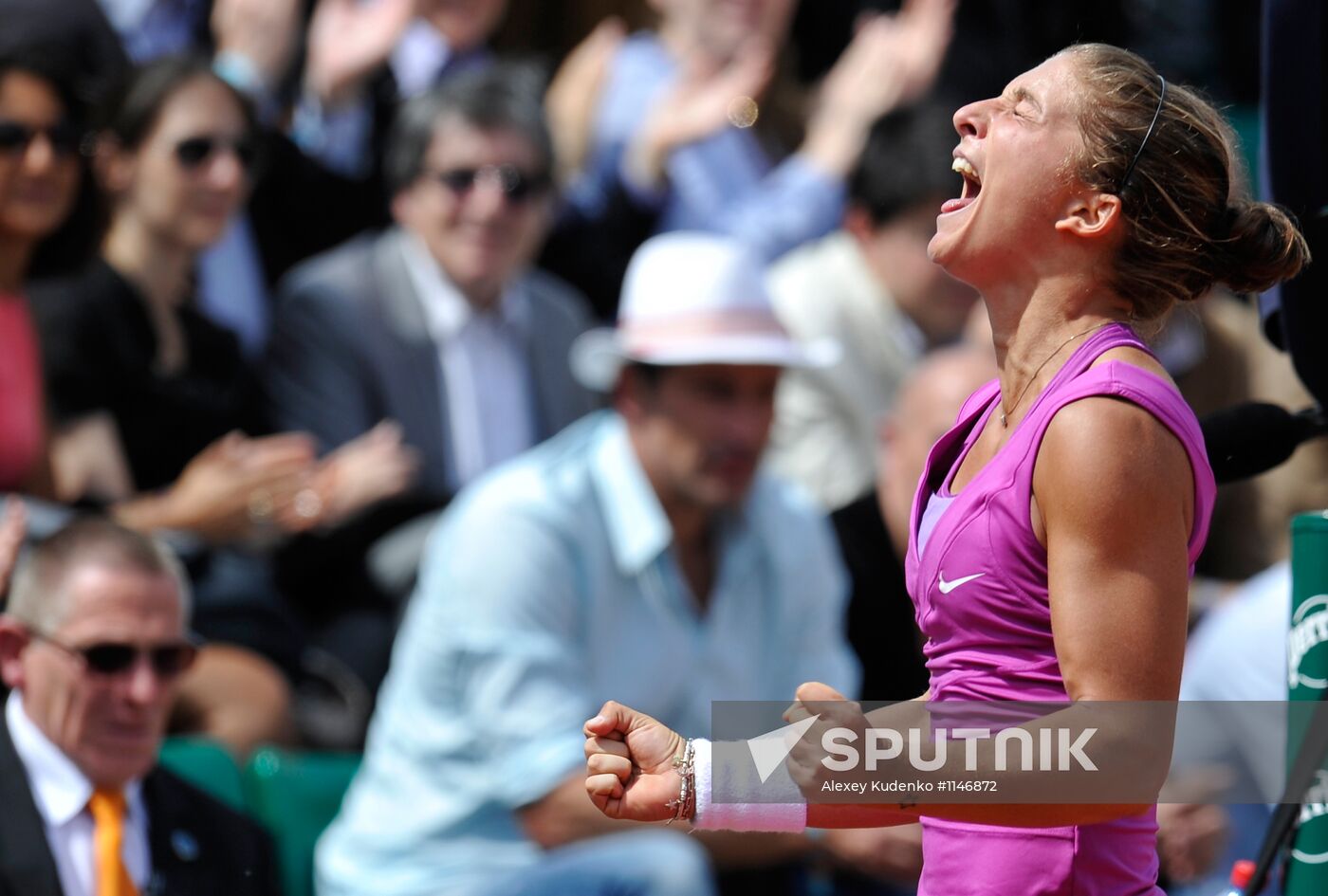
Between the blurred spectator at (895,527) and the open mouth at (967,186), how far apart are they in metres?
2.78

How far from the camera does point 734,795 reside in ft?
5.76

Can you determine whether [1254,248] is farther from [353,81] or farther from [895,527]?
[353,81]

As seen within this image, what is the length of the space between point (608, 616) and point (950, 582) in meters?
2.49

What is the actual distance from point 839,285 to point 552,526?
1.85 m

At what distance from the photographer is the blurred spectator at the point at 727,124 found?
6.02m

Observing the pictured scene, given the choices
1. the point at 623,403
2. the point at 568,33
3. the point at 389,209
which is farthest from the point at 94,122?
the point at 568,33

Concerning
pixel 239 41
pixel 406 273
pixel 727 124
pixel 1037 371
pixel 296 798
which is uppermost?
pixel 239 41

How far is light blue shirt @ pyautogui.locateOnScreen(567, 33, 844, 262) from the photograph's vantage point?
19.8ft

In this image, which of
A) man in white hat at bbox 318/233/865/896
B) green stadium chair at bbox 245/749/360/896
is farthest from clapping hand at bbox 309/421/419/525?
green stadium chair at bbox 245/749/360/896

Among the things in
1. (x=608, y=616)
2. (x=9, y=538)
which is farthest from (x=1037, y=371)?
(x=9, y=538)

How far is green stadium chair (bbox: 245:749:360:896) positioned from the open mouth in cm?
265

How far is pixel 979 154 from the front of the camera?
186 cm

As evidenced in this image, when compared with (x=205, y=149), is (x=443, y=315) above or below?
below

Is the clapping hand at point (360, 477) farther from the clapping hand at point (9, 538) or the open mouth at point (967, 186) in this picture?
the open mouth at point (967, 186)
